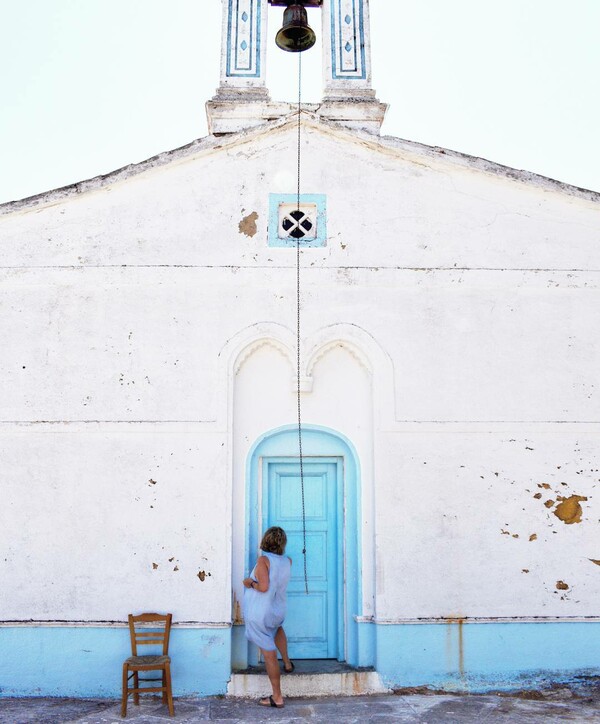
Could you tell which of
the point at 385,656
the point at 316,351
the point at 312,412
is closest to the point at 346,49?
the point at 316,351

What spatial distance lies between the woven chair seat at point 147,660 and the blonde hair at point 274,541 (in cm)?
126

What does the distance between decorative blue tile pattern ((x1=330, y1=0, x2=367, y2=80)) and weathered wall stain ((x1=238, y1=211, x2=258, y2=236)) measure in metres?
2.46

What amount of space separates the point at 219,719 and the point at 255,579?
3.79 feet

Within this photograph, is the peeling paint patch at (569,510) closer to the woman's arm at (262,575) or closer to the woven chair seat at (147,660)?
the woman's arm at (262,575)

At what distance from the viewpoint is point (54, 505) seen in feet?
22.3

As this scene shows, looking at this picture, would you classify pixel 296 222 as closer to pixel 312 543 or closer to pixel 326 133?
pixel 326 133

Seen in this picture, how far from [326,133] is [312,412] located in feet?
9.63

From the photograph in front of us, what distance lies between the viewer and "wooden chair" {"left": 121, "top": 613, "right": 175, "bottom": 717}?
20.2 ft

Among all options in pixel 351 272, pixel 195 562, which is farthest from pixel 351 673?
pixel 351 272

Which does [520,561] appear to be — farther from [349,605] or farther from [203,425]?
[203,425]

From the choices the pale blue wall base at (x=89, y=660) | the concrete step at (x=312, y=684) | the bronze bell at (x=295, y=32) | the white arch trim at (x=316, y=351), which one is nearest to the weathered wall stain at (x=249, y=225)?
the white arch trim at (x=316, y=351)

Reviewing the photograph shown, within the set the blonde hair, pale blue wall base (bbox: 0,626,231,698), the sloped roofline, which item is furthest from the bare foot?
the sloped roofline

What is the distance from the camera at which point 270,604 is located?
6.40 m

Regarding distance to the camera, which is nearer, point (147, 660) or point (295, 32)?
point (147, 660)
